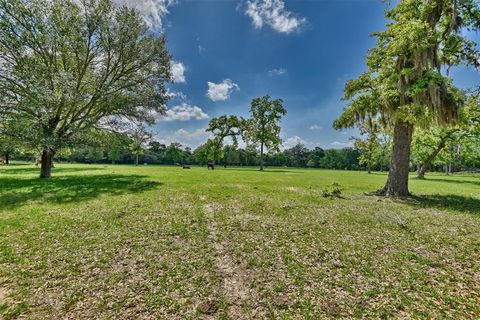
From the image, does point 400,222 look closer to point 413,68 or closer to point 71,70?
point 413,68

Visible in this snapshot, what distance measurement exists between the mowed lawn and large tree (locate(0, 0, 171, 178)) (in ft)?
30.4

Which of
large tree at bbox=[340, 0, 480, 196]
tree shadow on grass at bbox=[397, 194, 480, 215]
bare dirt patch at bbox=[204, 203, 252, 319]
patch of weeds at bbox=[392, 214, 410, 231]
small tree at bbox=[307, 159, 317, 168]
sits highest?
large tree at bbox=[340, 0, 480, 196]

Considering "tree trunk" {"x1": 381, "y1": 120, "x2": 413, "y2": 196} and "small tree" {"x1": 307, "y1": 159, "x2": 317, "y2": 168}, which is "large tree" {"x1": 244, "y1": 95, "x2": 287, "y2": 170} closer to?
"tree trunk" {"x1": 381, "y1": 120, "x2": 413, "y2": 196}

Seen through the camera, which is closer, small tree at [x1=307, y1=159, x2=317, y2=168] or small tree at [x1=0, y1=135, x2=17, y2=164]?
small tree at [x1=0, y1=135, x2=17, y2=164]

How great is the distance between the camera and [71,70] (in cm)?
1981

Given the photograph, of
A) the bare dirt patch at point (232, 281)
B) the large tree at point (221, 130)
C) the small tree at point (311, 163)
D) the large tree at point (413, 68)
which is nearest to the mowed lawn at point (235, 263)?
the bare dirt patch at point (232, 281)

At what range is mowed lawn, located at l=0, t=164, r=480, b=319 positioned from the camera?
3.88m

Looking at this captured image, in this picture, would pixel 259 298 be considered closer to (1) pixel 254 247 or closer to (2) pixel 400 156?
(1) pixel 254 247

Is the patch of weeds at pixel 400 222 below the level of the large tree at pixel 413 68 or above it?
below

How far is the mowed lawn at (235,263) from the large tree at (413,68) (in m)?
4.92

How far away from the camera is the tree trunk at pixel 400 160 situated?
43.8ft

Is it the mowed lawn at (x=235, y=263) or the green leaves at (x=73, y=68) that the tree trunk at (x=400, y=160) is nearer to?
the mowed lawn at (x=235, y=263)

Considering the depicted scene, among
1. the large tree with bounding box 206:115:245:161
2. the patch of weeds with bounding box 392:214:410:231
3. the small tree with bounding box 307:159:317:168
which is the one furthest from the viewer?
the small tree with bounding box 307:159:317:168

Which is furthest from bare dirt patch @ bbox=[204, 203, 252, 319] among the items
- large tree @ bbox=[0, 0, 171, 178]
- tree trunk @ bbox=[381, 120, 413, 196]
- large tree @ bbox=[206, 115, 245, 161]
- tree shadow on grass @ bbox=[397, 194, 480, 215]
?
large tree @ bbox=[206, 115, 245, 161]
